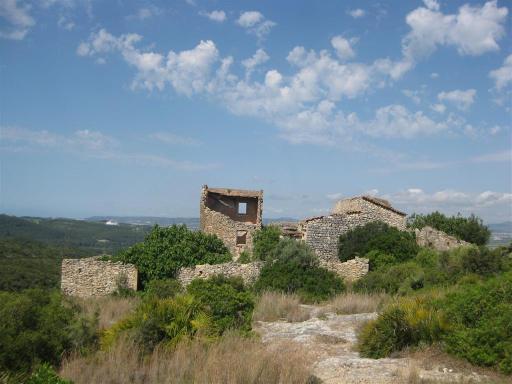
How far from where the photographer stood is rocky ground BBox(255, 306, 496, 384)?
265 inches

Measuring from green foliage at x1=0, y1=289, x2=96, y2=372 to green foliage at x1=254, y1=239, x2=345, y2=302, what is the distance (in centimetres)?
922

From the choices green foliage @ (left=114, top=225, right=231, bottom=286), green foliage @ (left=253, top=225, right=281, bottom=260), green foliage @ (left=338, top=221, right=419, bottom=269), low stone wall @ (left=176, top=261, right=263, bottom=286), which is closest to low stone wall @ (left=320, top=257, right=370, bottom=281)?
green foliage @ (left=338, top=221, right=419, bottom=269)

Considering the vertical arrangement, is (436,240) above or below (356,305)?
above

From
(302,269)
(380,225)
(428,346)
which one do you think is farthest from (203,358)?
(380,225)

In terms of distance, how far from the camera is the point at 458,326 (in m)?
8.06

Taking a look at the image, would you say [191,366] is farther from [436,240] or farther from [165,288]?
[436,240]

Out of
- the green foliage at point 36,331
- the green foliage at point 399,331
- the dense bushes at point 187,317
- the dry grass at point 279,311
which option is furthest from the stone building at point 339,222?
the green foliage at point 36,331

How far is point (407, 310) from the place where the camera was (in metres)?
8.84

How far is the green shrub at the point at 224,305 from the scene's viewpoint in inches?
348

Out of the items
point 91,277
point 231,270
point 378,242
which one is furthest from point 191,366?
point 378,242

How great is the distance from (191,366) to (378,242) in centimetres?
1738

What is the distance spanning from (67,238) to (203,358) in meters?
106

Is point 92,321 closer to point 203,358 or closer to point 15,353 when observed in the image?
point 15,353

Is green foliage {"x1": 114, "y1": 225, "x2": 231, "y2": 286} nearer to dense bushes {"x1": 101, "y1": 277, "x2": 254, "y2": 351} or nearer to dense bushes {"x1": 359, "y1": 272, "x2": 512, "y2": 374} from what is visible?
dense bushes {"x1": 101, "y1": 277, "x2": 254, "y2": 351}
